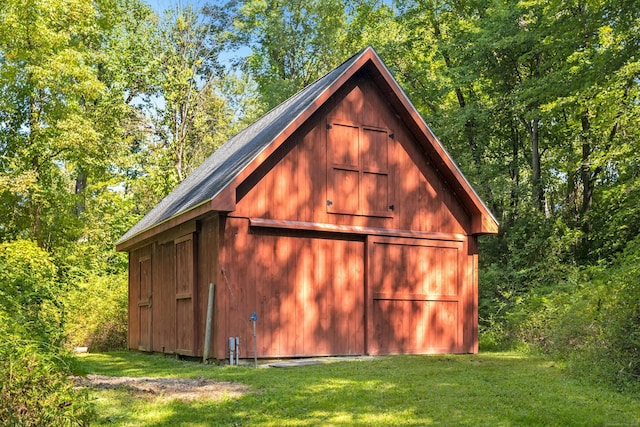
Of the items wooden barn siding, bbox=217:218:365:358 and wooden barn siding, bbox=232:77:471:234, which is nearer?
wooden barn siding, bbox=217:218:365:358

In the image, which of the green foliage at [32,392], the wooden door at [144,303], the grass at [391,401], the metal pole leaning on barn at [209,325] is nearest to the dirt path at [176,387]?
the grass at [391,401]

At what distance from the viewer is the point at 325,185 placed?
45.6 ft

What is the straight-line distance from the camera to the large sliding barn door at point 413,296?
14320 millimetres

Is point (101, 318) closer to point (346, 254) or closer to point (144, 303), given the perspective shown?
point (144, 303)

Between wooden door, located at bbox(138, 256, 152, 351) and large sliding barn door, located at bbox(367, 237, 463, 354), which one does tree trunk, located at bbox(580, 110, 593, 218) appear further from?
wooden door, located at bbox(138, 256, 152, 351)

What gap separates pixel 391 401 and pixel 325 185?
6773mm

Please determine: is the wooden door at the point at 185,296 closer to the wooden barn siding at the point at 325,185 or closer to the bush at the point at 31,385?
the wooden barn siding at the point at 325,185

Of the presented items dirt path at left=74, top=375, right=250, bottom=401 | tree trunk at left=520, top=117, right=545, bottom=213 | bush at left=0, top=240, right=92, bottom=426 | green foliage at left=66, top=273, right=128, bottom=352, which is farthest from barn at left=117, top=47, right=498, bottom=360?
tree trunk at left=520, top=117, right=545, bottom=213

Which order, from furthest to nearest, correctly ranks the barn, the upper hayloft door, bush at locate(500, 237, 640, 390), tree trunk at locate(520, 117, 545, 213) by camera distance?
1. tree trunk at locate(520, 117, 545, 213)
2. the upper hayloft door
3. the barn
4. bush at locate(500, 237, 640, 390)

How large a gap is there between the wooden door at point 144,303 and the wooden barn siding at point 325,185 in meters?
5.71

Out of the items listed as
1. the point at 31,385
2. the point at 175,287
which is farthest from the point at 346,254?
the point at 31,385

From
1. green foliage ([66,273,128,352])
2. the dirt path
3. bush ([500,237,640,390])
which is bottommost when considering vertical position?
green foliage ([66,273,128,352])

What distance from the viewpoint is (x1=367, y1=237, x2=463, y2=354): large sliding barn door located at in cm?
1432

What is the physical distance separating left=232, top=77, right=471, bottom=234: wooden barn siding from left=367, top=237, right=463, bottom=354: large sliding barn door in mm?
512
